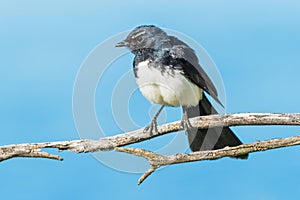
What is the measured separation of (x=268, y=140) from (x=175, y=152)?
2.41 ft

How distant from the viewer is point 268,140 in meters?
4.85

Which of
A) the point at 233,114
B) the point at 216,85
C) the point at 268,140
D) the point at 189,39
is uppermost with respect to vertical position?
the point at 189,39

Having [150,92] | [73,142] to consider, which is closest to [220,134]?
[150,92]

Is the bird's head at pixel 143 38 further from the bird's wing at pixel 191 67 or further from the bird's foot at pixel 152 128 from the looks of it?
the bird's foot at pixel 152 128

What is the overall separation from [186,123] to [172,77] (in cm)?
41

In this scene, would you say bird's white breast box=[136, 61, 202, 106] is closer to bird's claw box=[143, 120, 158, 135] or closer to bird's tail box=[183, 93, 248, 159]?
bird's tail box=[183, 93, 248, 159]

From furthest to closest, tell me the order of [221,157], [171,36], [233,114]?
[171,36]
[233,114]
[221,157]

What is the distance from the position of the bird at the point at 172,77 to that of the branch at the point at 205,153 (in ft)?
1.62

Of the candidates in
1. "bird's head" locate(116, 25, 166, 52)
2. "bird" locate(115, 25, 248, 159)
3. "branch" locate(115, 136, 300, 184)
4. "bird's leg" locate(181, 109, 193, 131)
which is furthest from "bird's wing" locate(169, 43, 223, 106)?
"branch" locate(115, 136, 300, 184)

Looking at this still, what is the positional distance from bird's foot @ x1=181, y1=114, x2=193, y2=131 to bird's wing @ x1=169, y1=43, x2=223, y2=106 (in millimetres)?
289

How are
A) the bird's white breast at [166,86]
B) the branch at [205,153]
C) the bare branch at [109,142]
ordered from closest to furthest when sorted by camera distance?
the branch at [205,153]
the bare branch at [109,142]
the bird's white breast at [166,86]

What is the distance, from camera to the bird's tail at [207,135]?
219 inches

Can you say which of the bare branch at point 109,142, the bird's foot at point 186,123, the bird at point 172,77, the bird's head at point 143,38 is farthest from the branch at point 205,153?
the bird's head at point 143,38

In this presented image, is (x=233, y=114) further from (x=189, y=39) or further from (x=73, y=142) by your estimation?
(x=73, y=142)
